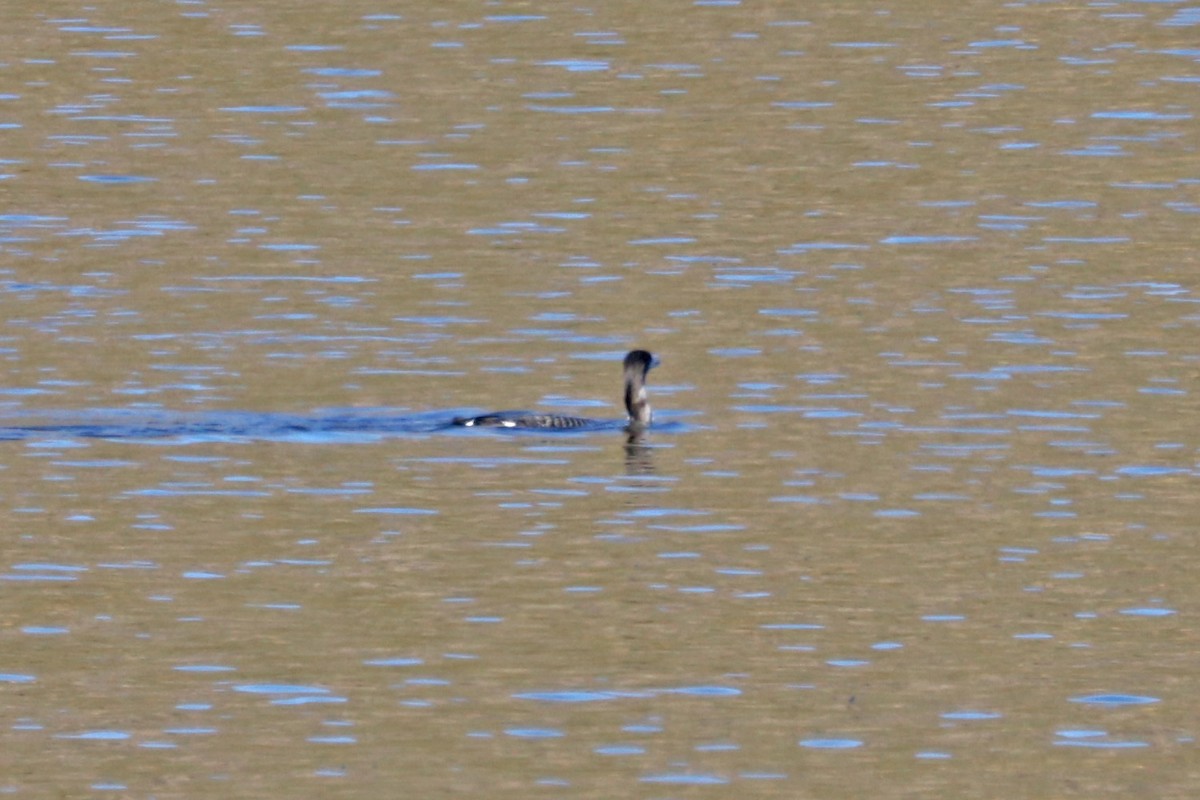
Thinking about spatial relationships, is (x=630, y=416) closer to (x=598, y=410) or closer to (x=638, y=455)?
(x=598, y=410)

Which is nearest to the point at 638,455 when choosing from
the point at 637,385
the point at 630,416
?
the point at 637,385

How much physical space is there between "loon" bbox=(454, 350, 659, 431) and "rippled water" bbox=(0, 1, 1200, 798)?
17 centimetres

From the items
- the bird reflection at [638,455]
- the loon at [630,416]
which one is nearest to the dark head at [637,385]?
the loon at [630,416]

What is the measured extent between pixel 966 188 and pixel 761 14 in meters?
12.8

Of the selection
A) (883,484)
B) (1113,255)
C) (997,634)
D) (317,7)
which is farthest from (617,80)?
(997,634)

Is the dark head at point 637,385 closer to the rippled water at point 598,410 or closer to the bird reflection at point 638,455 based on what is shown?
the bird reflection at point 638,455

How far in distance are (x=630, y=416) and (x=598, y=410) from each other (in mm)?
802

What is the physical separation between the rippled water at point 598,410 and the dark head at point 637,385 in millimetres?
316

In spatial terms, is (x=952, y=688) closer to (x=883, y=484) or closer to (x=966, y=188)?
(x=883, y=484)

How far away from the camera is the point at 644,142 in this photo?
117ft

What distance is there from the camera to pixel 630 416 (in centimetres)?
2252

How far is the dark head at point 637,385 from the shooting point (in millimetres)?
22234

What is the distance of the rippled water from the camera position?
14570mm

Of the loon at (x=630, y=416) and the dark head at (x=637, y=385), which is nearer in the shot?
the loon at (x=630, y=416)
